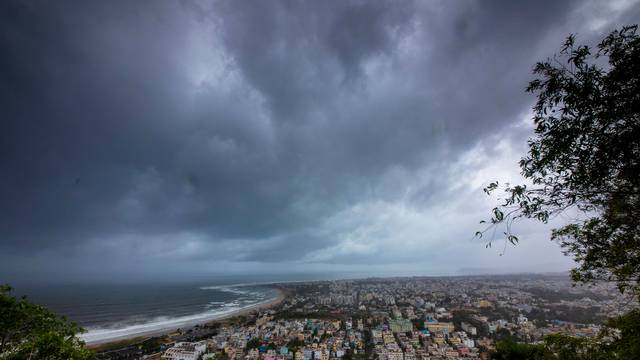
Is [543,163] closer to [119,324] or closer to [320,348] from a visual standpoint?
[320,348]

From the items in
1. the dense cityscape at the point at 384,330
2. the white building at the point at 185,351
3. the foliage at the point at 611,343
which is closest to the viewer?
the foliage at the point at 611,343

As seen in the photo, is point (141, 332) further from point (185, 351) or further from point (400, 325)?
point (400, 325)

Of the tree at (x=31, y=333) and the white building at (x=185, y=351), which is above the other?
the tree at (x=31, y=333)

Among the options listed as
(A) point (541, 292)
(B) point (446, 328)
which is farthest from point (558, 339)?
(A) point (541, 292)

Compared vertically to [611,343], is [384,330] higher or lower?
lower

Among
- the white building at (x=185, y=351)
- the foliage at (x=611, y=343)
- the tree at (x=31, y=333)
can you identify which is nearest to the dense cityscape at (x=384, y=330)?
the white building at (x=185, y=351)

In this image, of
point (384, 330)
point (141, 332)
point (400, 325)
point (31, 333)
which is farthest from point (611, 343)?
point (141, 332)

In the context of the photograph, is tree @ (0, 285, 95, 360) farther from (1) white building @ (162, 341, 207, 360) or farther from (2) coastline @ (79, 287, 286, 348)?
(2) coastline @ (79, 287, 286, 348)

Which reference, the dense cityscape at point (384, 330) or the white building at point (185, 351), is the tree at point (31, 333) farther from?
the white building at point (185, 351)
